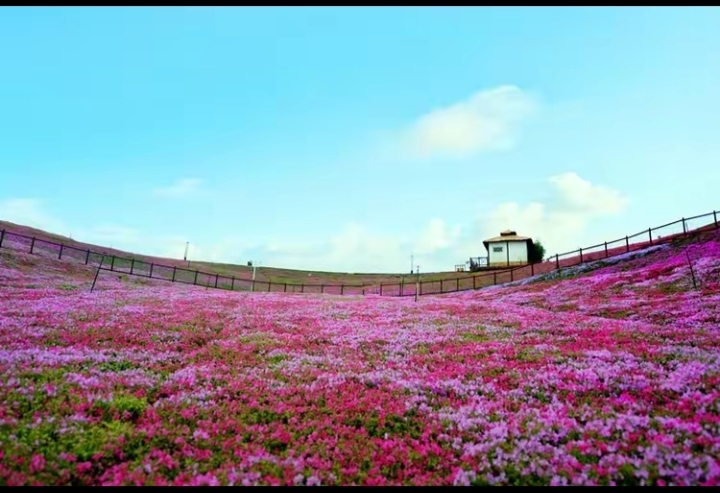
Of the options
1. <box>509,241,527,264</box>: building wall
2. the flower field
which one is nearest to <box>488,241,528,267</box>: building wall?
<box>509,241,527,264</box>: building wall

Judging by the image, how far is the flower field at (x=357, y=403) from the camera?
258 inches

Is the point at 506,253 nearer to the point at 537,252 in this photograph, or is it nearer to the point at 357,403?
the point at 537,252

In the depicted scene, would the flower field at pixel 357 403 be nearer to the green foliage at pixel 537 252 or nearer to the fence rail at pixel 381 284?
the fence rail at pixel 381 284

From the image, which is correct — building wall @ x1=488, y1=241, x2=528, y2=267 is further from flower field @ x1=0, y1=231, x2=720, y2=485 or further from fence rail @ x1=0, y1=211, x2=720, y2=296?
flower field @ x1=0, y1=231, x2=720, y2=485

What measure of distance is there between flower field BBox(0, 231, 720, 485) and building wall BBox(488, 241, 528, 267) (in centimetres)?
5694

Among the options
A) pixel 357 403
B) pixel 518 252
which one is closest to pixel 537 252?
pixel 518 252

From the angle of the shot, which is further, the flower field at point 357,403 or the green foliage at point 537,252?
the green foliage at point 537,252

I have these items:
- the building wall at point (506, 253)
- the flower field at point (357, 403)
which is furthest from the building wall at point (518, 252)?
the flower field at point (357, 403)

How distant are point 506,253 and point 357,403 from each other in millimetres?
71193

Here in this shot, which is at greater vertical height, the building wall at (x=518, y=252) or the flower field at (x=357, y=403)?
the building wall at (x=518, y=252)

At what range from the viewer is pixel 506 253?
7588cm

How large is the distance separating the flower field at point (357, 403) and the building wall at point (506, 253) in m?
56.9
